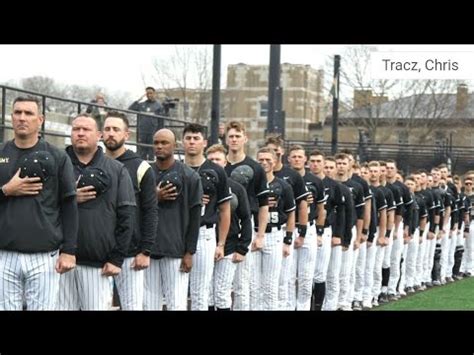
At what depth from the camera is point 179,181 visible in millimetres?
8609

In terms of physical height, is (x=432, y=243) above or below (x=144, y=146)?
below

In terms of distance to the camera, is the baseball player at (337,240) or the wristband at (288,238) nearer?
the wristband at (288,238)

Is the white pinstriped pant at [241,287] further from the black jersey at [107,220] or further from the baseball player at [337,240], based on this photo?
the black jersey at [107,220]

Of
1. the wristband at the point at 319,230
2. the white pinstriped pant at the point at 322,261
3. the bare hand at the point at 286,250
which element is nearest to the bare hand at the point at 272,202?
→ the bare hand at the point at 286,250

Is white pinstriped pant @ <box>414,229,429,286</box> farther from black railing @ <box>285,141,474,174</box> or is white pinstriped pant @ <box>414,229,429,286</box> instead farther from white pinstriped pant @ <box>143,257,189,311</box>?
black railing @ <box>285,141,474,174</box>

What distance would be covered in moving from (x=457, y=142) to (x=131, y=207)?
2965cm

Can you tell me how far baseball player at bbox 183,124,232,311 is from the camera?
9.20m

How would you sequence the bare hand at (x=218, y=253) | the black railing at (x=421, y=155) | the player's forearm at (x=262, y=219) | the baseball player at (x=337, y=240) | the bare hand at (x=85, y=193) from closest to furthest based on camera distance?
the bare hand at (x=85, y=193) < the bare hand at (x=218, y=253) < the player's forearm at (x=262, y=219) < the baseball player at (x=337, y=240) < the black railing at (x=421, y=155)

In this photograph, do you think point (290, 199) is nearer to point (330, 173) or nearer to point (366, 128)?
→ point (330, 173)

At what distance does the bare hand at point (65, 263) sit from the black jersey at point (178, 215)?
56.9 inches

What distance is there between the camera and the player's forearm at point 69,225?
23.6 feet

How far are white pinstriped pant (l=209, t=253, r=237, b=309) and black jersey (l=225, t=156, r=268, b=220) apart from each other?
0.79 m

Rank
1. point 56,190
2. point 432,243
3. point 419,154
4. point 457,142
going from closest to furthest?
1. point 56,190
2. point 432,243
3. point 419,154
4. point 457,142
